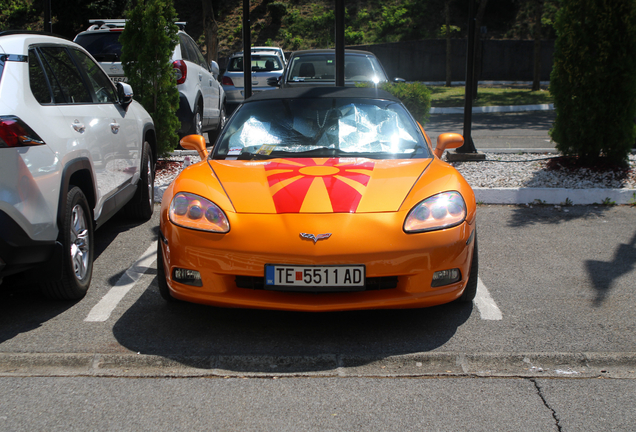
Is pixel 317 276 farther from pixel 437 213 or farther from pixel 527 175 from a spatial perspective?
pixel 527 175

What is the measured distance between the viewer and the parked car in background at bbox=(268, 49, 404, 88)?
10.9 m

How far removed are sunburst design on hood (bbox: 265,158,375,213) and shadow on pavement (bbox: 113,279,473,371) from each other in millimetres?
706

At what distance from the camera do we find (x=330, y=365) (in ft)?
10.4

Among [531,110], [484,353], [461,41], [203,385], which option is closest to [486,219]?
[484,353]

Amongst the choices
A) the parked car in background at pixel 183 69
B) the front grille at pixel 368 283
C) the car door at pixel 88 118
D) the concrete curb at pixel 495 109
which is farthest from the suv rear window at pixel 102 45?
the concrete curb at pixel 495 109

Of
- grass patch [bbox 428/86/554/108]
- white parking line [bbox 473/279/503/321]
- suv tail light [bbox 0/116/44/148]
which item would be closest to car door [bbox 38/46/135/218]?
suv tail light [bbox 0/116/44/148]

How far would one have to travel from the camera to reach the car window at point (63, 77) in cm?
423

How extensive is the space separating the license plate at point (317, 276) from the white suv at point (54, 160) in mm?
1312

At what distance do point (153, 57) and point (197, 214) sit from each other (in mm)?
5101

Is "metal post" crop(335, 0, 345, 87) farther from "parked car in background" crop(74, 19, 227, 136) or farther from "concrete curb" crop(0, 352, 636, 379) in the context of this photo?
"concrete curb" crop(0, 352, 636, 379)

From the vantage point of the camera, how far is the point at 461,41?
1307 inches

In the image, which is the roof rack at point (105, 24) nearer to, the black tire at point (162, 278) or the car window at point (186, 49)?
the car window at point (186, 49)

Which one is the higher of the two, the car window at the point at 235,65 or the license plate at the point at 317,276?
the car window at the point at 235,65

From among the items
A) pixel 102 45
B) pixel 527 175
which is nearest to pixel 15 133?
pixel 527 175
